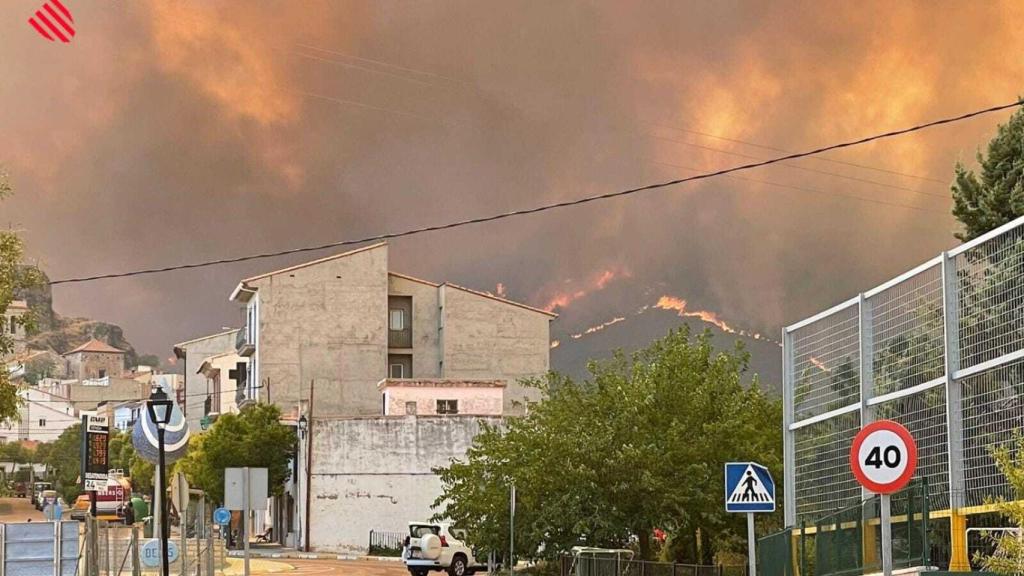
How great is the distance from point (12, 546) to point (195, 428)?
12449 centimetres

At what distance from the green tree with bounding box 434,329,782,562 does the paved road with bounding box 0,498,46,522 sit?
284 feet

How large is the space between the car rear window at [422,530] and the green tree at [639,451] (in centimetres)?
1309

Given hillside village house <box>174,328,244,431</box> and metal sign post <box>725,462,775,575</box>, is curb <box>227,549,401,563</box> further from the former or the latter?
hillside village house <box>174,328,244,431</box>

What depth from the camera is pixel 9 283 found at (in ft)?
100

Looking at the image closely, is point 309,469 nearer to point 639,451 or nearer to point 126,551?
point 126,551

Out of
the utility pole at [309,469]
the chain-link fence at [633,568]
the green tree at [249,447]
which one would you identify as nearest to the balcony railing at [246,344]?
the green tree at [249,447]

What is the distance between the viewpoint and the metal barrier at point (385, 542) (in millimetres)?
72750

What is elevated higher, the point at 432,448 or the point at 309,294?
the point at 309,294

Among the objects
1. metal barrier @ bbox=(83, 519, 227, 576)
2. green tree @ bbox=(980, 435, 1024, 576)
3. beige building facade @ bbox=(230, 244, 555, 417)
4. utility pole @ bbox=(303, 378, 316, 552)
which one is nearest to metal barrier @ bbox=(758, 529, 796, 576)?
green tree @ bbox=(980, 435, 1024, 576)

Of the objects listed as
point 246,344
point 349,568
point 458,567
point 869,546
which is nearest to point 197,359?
point 246,344

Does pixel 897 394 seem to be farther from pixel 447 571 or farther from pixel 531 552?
pixel 447 571

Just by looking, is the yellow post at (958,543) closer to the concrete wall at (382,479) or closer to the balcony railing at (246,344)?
the concrete wall at (382,479)

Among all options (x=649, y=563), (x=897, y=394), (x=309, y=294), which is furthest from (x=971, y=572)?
(x=309, y=294)

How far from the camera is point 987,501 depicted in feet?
52.0
